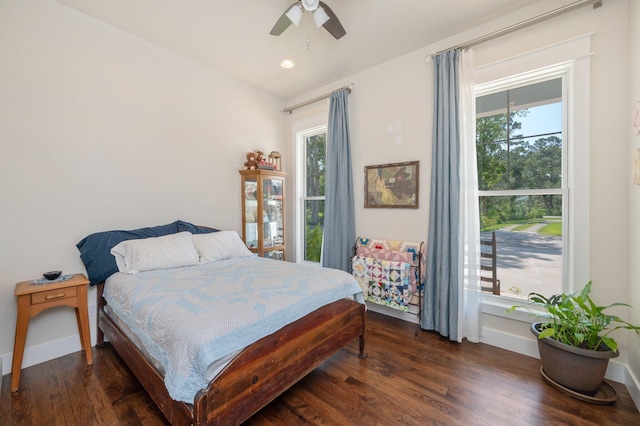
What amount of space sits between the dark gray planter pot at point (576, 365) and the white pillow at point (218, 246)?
271cm

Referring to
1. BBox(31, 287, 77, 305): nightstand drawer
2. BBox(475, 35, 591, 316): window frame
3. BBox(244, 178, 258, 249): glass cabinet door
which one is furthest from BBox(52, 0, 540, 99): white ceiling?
BBox(31, 287, 77, 305): nightstand drawer

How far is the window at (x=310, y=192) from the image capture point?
3.89 meters

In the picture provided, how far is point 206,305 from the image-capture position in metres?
1.49

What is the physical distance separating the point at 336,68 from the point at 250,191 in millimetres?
1856

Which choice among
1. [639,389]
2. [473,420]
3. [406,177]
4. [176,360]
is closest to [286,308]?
[176,360]

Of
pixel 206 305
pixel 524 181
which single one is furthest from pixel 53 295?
pixel 524 181

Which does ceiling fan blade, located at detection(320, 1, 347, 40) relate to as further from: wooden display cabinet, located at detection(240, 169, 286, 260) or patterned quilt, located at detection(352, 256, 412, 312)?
patterned quilt, located at detection(352, 256, 412, 312)

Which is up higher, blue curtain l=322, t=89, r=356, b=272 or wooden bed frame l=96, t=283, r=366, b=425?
blue curtain l=322, t=89, r=356, b=272

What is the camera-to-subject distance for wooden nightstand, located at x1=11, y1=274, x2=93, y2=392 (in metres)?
1.81

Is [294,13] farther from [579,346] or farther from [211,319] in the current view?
[579,346]

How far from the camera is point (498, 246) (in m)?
2.52

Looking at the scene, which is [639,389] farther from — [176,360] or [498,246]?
[176,360]

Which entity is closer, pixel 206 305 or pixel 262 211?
pixel 206 305

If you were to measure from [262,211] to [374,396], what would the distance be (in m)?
2.41
